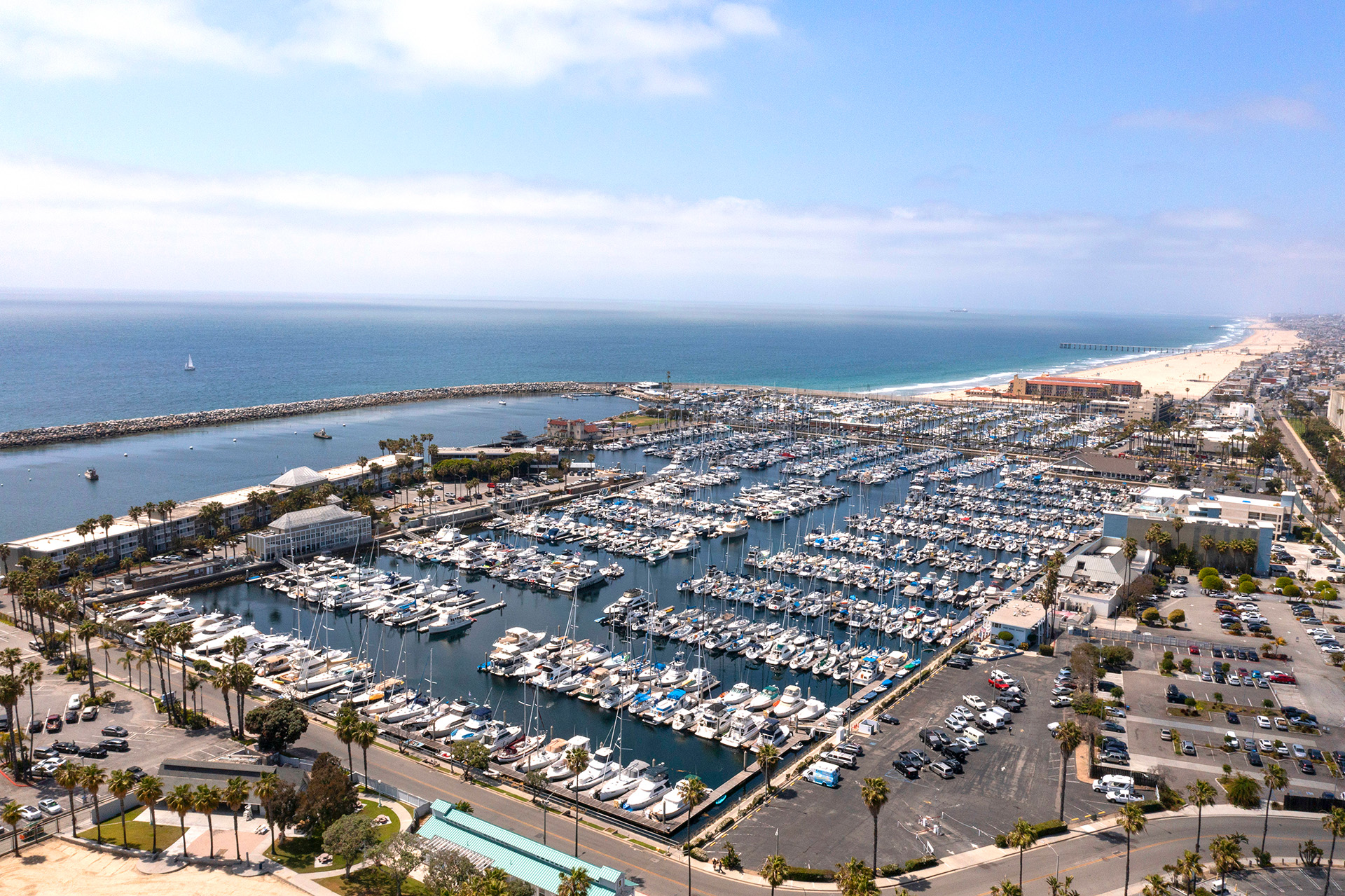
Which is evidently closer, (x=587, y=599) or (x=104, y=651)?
(x=104, y=651)

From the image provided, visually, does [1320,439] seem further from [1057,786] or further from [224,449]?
[224,449]

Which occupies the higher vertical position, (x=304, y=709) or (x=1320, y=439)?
(x=1320, y=439)

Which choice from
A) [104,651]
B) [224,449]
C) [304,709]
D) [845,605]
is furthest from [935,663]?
[224,449]

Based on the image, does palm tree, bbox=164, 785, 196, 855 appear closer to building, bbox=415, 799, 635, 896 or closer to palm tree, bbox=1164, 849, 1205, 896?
building, bbox=415, 799, 635, 896

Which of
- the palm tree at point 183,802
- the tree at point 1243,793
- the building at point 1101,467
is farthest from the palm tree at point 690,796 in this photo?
the building at point 1101,467

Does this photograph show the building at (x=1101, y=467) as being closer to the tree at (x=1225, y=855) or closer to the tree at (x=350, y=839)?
the tree at (x=1225, y=855)

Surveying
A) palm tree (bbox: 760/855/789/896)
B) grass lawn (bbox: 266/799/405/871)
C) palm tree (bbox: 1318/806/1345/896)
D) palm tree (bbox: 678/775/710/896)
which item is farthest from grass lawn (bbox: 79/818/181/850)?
palm tree (bbox: 1318/806/1345/896)

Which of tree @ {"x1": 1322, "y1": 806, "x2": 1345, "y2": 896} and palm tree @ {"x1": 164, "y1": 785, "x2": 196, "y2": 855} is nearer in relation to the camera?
tree @ {"x1": 1322, "y1": 806, "x2": 1345, "y2": 896}

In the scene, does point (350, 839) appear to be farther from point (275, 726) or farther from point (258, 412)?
point (258, 412)
